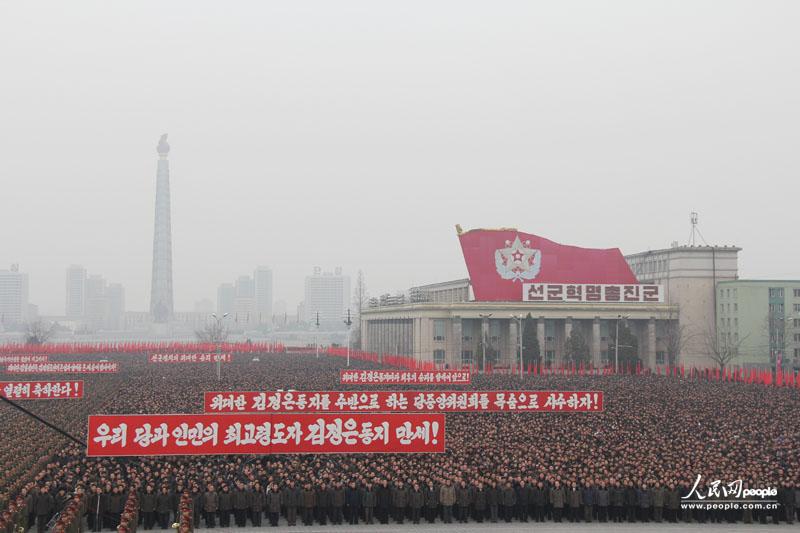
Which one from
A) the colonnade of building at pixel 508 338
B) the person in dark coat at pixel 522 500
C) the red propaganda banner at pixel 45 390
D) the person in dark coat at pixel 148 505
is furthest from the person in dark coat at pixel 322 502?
the colonnade of building at pixel 508 338

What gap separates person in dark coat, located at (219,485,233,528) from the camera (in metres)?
19.4

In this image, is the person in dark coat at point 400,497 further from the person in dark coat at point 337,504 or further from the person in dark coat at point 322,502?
the person in dark coat at point 322,502

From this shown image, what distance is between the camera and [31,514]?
18.7 m

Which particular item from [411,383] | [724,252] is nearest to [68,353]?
[411,383]

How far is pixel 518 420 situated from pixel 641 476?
8827mm

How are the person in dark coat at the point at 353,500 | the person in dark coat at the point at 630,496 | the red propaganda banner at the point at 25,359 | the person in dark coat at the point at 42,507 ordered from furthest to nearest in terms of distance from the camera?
the red propaganda banner at the point at 25,359
the person in dark coat at the point at 630,496
the person in dark coat at the point at 353,500
the person in dark coat at the point at 42,507

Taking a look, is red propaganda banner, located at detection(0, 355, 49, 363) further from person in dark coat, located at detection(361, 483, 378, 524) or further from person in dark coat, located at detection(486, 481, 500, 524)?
person in dark coat, located at detection(486, 481, 500, 524)

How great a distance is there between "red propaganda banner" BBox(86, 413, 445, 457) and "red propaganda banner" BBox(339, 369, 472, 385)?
20.6m

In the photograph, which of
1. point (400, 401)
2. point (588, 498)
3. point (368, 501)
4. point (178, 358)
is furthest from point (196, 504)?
point (178, 358)

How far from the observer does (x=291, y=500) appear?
1972 cm

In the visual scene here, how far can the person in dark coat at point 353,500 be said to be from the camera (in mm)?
19953

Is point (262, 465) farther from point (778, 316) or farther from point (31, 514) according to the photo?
point (778, 316)

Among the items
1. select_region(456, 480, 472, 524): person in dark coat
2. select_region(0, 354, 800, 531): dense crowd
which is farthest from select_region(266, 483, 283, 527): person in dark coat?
select_region(456, 480, 472, 524): person in dark coat

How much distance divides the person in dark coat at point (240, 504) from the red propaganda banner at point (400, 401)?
22.4 feet
